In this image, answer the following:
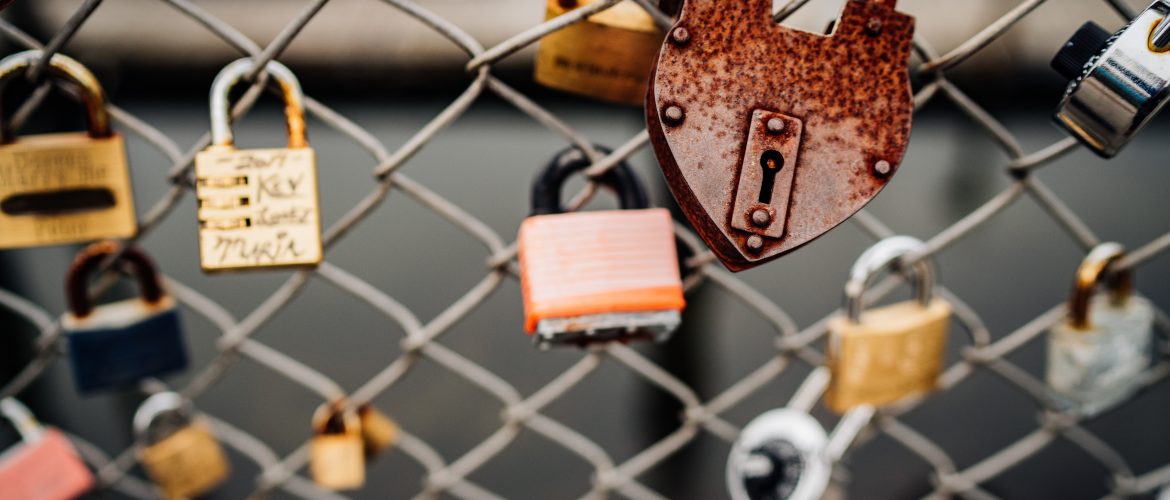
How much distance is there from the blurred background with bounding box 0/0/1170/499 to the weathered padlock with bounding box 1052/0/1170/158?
1181 millimetres

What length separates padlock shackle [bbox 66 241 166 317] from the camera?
68 cm

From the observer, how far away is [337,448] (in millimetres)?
759

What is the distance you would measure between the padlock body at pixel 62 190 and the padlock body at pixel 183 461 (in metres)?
0.30

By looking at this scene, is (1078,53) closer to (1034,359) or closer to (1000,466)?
(1000,466)

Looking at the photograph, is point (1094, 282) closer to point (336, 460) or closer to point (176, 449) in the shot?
point (336, 460)

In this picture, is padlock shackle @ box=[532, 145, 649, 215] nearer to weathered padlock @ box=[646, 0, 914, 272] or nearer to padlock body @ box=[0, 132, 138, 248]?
weathered padlock @ box=[646, 0, 914, 272]

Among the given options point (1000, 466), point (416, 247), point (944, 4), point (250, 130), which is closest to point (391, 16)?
point (250, 130)

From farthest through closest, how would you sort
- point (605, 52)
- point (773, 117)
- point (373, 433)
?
point (373, 433)
point (605, 52)
point (773, 117)

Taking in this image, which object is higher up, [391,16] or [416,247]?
[391,16]

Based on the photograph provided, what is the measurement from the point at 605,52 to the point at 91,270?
490 mm

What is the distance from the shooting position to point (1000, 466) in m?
0.86

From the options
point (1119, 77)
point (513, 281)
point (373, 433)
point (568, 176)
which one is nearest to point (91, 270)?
point (373, 433)

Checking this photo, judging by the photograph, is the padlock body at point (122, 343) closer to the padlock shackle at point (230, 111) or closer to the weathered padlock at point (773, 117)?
the padlock shackle at point (230, 111)

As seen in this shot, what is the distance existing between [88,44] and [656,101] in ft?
13.2
